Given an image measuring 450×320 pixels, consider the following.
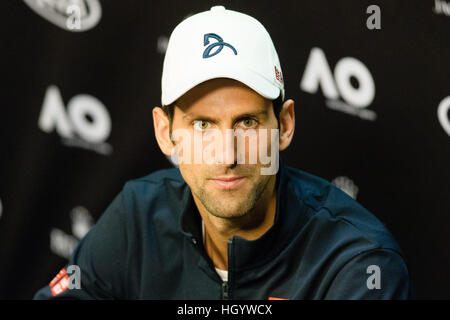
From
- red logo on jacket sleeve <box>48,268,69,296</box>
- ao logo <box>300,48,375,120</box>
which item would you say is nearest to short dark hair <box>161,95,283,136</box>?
ao logo <box>300,48,375,120</box>

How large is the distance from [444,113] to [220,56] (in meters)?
0.82

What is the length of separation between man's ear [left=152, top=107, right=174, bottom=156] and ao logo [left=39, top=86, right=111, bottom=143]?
1.72 feet

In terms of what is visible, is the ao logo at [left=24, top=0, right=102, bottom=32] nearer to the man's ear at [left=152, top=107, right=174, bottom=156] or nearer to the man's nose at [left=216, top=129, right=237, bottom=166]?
the man's ear at [left=152, top=107, right=174, bottom=156]

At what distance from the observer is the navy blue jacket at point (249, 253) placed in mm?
1408

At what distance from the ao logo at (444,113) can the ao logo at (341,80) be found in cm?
21

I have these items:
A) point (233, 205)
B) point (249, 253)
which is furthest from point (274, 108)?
point (249, 253)

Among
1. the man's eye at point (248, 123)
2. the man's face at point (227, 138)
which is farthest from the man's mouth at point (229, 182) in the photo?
the man's eye at point (248, 123)

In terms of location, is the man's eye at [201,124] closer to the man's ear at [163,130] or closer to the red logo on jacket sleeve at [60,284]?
the man's ear at [163,130]

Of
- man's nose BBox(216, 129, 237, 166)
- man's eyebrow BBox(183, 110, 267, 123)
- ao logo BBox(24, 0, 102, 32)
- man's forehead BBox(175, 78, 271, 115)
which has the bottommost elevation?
man's nose BBox(216, 129, 237, 166)

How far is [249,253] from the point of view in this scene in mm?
1466

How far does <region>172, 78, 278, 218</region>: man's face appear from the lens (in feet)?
4.48
